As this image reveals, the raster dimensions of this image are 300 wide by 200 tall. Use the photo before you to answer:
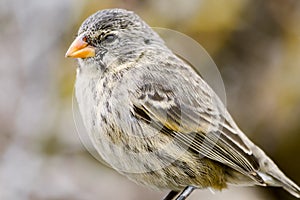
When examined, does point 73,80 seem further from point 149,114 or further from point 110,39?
point 149,114

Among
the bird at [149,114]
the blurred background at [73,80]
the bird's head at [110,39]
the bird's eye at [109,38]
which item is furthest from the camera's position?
the blurred background at [73,80]

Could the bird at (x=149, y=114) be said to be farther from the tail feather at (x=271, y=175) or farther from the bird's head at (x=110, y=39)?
the tail feather at (x=271, y=175)

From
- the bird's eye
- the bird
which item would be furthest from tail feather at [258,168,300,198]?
the bird's eye

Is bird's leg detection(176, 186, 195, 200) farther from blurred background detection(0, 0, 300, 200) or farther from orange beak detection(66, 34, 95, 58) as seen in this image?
blurred background detection(0, 0, 300, 200)

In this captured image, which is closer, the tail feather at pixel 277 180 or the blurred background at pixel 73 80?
the tail feather at pixel 277 180

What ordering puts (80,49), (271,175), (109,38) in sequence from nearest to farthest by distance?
(80,49) → (109,38) → (271,175)

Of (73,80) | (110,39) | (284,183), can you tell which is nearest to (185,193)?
(284,183)

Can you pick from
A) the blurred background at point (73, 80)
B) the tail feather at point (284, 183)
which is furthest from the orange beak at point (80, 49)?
the blurred background at point (73, 80)
